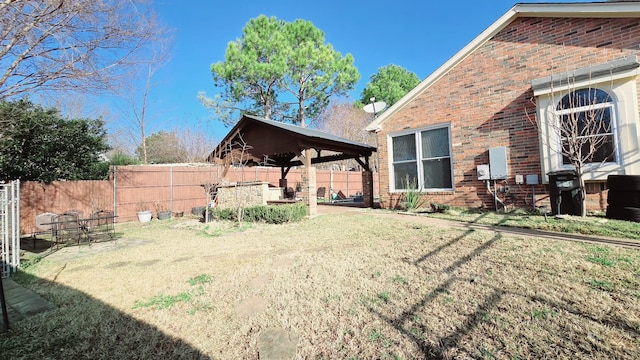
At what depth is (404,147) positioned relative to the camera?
31.0 ft

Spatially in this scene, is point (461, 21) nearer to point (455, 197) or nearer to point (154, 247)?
point (455, 197)

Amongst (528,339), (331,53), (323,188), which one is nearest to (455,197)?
(528,339)

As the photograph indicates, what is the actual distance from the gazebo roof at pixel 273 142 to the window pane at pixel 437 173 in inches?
120

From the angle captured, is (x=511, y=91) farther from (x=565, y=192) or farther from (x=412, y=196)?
(x=412, y=196)

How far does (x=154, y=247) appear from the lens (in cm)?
612

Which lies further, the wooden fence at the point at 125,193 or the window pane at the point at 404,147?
the wooden fence at the point at 125,193

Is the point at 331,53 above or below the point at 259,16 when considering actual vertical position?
below

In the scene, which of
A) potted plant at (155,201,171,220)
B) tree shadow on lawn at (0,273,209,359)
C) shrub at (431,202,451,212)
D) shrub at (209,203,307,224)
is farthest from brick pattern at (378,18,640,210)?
potted plant at (155,201,171,220)

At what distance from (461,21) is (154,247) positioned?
1892 centimetres

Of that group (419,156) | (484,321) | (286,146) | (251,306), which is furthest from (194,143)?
(484,321)

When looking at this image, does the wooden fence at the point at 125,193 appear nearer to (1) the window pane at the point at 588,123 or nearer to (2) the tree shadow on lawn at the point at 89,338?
(2) the tree shadow on lawn at the point at 89,338

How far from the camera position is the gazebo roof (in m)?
9.19

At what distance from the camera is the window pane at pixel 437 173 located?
845 centimetres

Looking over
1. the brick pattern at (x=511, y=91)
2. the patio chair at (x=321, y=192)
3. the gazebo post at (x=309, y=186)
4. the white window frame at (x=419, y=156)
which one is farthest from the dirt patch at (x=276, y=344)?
the patio chair at (x=321, y=192)
